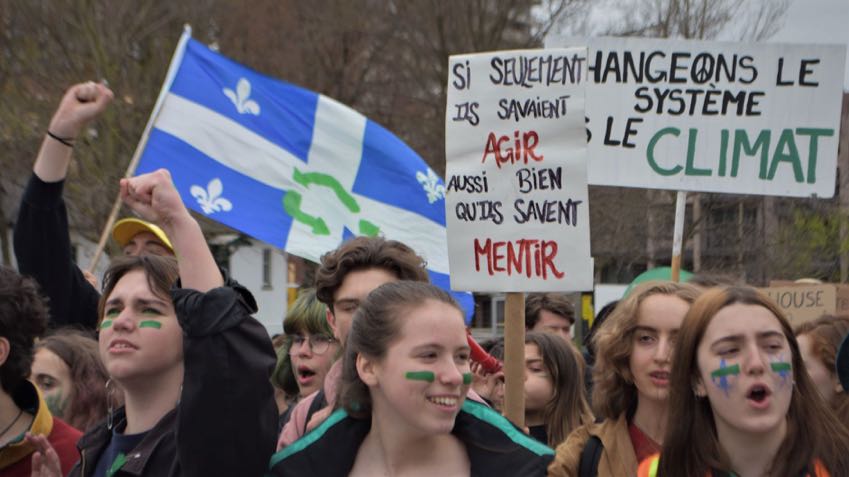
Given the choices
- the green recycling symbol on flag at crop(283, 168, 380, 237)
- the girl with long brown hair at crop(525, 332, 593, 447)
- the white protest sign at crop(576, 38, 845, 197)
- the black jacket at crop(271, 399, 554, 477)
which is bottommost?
the girl with long brown hair at crop(525, 332, 593, 447)

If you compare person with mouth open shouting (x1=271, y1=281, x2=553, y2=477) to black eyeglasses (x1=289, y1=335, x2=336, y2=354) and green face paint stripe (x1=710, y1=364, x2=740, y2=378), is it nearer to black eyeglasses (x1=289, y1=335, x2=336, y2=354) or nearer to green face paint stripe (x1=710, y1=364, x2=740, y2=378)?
green face paint stripe (x1=710, y1=364, x2=740, y2=378)

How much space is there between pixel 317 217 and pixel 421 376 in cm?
469

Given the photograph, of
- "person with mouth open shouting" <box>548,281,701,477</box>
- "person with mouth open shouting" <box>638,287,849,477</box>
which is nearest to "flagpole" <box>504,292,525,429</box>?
"person with mouth open shouting" <box>548,281,701,477</box>

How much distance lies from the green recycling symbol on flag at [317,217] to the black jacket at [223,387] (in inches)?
185

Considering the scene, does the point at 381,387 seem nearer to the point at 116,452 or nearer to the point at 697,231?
the point at 116,452

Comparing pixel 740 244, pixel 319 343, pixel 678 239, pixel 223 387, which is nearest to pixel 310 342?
pixel 319 343

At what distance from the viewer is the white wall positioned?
44688mm

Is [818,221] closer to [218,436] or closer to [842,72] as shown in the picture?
[842,72]

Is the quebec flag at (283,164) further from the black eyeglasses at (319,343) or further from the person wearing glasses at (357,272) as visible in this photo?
the person wearing glasses at (357,272)

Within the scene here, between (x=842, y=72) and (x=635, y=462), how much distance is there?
308 centimetres

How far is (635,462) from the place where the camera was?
394cm

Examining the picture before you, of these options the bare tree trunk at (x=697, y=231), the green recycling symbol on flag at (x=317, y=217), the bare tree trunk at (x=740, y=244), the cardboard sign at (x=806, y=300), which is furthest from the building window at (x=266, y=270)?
the cardboard sign at (x=806, y=300)

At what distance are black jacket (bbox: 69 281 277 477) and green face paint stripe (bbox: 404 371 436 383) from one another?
Answer: 37 centimetres

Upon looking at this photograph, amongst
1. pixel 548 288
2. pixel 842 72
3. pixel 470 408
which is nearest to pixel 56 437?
pixel 470 408
